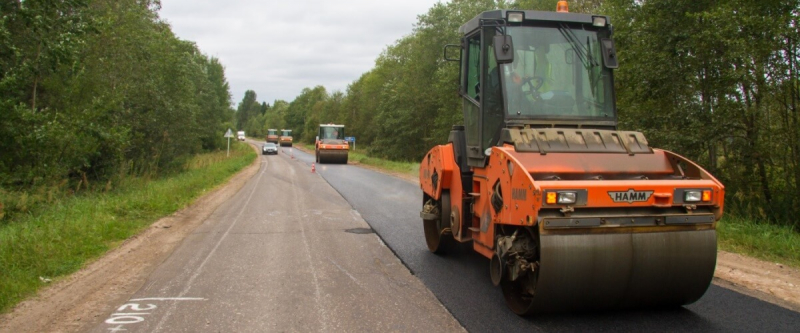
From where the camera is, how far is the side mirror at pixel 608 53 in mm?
5602

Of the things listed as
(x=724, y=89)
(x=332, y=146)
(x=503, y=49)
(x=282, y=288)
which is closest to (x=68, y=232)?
(x=282, y=288)

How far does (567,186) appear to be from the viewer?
4.18 meters

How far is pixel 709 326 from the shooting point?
445 centimetres

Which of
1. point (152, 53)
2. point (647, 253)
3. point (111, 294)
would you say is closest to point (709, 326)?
point (647, 253)

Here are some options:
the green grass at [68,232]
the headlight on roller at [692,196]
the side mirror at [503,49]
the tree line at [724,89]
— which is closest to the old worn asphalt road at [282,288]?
the green grass at [68,232]

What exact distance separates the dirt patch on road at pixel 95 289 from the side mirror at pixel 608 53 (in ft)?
17.4

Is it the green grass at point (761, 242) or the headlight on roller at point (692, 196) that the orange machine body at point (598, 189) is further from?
the green grass at point (761, 242)

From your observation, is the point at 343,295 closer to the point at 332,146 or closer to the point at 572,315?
the point at 572,315

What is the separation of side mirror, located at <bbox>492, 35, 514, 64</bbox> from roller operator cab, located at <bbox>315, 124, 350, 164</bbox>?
3186cm

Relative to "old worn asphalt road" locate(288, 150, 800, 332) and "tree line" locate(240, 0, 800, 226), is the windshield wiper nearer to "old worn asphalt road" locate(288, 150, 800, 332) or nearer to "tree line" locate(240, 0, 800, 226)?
"old worn asphalt road" locate(288, 150, 800, 332)

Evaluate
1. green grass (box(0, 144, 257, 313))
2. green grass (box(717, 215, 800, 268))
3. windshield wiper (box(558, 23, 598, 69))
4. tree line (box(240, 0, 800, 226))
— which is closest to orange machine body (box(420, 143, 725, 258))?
windshield wiper (box(558, 23, 598, 69))

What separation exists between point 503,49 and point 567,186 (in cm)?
170

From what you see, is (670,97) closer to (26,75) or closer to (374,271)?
(374,271)

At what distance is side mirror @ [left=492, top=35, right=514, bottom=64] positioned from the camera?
528cm
